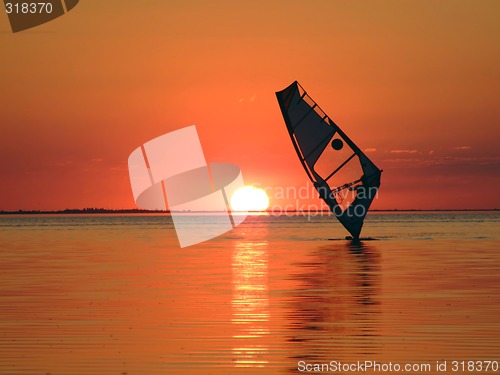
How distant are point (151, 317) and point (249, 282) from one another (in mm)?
7858

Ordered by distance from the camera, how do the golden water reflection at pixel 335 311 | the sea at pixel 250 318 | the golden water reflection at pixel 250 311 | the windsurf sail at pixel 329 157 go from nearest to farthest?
the sea at pixel 250 318 → the golden water reflection at pixel 250 311 → the golden water reflection at pixel 335 311 → the windsurf sail at pixel 329 157

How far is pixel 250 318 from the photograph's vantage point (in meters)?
18.9

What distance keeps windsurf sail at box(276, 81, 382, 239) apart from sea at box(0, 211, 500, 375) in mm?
12152

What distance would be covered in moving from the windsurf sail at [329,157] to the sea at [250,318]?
39.9 ft

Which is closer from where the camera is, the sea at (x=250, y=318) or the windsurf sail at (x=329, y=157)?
the sea at (x=250, y=318)

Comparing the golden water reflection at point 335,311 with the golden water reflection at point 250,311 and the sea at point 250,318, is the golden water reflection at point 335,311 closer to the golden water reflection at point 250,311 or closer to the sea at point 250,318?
the sea at point 250,318

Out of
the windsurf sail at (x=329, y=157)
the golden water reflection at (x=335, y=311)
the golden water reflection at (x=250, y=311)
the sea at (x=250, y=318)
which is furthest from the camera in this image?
the windsurf sail at (x=329, y=157)

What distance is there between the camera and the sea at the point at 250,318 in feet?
47.0

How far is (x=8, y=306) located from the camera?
2056cm

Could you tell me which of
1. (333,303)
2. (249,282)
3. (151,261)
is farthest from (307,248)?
(333,303)

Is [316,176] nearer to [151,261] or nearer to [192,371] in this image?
[151,261]

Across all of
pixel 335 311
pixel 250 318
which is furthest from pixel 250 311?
pixel 335 311

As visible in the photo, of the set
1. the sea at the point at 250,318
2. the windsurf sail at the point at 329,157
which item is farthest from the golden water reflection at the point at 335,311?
the windsurf sail at the point at 329,157

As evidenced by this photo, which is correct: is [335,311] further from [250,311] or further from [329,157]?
[329,157]
